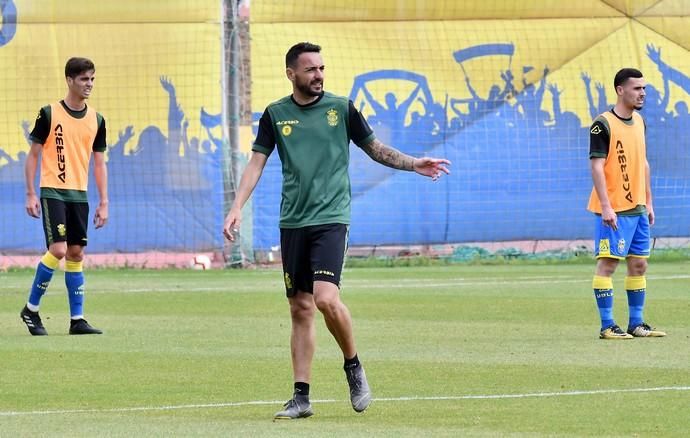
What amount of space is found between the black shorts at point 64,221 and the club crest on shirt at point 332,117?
16.7 feet

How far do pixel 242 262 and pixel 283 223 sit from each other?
567 inches

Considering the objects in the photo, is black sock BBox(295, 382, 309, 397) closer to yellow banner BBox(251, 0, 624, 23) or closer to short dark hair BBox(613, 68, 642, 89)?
short dark hair BBox(613, 68, 642, 89)

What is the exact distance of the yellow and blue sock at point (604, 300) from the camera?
496 inches

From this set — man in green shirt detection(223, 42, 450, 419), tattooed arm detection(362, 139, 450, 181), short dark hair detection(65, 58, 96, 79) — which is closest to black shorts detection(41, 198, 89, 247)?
short dark hair detection(65, 58, 96, 79)

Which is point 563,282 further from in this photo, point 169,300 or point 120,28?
point 120,28

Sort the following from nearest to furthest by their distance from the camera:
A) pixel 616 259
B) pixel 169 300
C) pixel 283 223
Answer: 1. pixel 283 223
2. pixel 616 259
3. pixel 169 300

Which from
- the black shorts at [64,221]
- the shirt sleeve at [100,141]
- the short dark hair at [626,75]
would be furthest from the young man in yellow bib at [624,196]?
the black shorts at [64,221]

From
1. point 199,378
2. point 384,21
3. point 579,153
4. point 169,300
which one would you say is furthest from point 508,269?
point 199,378

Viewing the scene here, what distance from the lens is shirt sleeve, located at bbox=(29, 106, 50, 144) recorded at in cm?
1347

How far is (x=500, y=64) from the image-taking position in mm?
24188

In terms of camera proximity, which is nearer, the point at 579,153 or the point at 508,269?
the point at 508,269

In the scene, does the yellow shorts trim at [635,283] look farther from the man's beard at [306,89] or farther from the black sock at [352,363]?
the man's beard at [306,89]

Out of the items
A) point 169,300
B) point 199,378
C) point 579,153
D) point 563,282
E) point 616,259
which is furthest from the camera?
point 579,153

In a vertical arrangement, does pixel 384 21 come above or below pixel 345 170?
above
